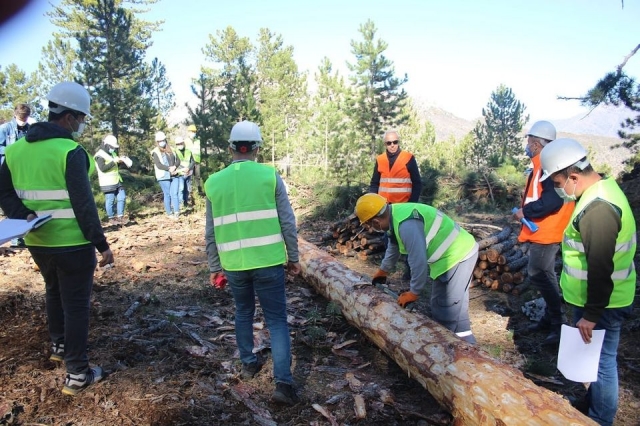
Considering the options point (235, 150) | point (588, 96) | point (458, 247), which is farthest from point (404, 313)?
point (588, 96)

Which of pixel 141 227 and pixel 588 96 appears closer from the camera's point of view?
pixel 588 96

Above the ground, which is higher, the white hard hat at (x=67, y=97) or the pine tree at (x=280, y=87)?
the pine tree at (x=280, y=87)

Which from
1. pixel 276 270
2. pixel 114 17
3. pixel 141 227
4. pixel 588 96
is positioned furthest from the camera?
pixel 114 17

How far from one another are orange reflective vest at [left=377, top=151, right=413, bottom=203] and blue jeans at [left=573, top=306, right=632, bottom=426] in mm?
3535

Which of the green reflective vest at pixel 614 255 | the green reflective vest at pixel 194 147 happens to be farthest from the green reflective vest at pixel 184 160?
the green reflective vest at pixel 614 255

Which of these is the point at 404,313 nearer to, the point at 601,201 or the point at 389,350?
the point at 389,350

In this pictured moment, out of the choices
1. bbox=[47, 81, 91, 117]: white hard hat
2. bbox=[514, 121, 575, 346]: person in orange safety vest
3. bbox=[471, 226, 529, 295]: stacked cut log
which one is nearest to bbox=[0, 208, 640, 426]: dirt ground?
bbox=[471, 226, 529, 295]: stacked cut log

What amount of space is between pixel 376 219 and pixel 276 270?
3.34 feet

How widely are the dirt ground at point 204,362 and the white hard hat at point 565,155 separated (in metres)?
2.00

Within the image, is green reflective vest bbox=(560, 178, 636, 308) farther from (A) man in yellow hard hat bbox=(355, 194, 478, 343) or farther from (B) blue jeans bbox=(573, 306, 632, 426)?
(A) man in yellow hard hat bbox=(355, 194, 478, 343)

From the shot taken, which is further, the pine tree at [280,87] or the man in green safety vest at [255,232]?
the pine tree at [280,87]

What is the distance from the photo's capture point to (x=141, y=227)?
32.5ft

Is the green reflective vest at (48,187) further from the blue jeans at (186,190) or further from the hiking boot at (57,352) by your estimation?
the blue jeans at (186,190)

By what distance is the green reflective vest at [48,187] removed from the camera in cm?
311
